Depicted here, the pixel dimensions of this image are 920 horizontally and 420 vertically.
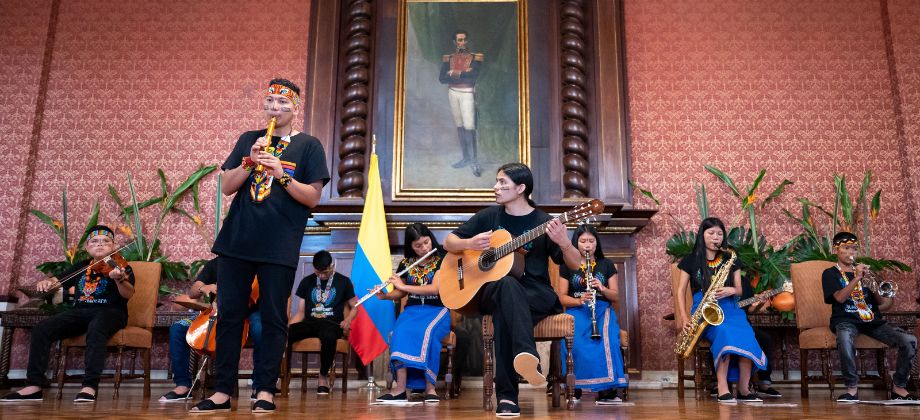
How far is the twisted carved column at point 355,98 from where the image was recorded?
244 inches

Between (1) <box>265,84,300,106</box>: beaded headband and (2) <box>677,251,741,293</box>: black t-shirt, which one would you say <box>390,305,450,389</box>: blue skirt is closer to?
(2) <box>677,251,741,293</box>: black t-shirt

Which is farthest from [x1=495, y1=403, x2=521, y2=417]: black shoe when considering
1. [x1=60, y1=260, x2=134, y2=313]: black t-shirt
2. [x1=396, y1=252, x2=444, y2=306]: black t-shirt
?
[x1=60, y1=260, x2=134, y2=313]: black t-shirt

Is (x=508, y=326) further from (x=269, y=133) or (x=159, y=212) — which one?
(x=159, y=212)

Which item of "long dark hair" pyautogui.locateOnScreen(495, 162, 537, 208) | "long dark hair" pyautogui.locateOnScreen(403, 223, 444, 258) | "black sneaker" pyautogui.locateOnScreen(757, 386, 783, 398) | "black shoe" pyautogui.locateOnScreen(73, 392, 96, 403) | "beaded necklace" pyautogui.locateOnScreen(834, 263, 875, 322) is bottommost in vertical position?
"black sneaker" pyautogui.locateOnScreen(757, 386, 783, 398)

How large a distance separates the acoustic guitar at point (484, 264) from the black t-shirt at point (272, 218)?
73 centimetres

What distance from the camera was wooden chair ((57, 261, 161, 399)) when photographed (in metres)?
4.47

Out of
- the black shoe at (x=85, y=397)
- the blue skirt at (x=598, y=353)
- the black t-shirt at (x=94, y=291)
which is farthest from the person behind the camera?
the black t-shirt at (x=94, y=291)

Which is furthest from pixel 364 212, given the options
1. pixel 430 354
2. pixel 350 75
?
pixel 430 354

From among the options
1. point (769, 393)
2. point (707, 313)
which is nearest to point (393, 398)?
point (707, 313)

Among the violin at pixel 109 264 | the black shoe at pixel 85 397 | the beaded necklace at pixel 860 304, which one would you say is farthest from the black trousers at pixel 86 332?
the beaded necklace at pixel 860 304

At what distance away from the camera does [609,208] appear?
5926 millimetres

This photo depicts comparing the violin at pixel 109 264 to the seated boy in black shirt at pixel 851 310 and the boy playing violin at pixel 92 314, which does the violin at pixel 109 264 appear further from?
the seated boy in black shirt at pixel 851 310

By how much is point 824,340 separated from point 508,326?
264cm

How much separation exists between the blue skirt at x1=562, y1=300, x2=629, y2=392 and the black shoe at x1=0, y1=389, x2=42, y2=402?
9.22 ft
